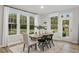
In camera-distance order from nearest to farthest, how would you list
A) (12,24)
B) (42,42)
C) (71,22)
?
(42,42), (71,22), (12,24)

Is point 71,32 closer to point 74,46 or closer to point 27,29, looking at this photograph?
point 74,46

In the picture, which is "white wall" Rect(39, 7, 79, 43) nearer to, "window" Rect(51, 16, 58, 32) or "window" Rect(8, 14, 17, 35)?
"window" Rect(51, 16, 58, 32)

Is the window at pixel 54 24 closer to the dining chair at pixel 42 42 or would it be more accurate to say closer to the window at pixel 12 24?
the dining chair at pixel 42 42

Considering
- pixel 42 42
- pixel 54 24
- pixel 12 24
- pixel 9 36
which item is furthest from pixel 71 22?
pixel 9 36

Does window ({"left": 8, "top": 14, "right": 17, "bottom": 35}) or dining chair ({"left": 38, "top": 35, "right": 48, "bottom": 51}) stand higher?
window ({"left": 8, "top": 14, "right": 17, "bottom": 35})

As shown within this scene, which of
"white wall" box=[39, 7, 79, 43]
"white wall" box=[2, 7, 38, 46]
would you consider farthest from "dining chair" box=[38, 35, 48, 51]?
"white wall" box=[2, 7, 38, 46]

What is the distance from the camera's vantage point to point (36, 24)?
4039 mm

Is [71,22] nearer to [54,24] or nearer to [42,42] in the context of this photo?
[54,24]

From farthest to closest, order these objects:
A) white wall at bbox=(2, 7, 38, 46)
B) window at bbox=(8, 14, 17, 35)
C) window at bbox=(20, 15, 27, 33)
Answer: window at bbox=(20, 15, 27, 33) → window at bbox=(8, 14, 17, 35) → white wall at bbox=(2, 7, 38, 46)

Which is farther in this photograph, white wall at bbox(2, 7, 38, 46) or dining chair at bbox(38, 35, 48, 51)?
white wall at bbox(2, 7, 38, 46)

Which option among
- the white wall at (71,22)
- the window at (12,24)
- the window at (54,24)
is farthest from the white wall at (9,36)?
the window at (54,24)

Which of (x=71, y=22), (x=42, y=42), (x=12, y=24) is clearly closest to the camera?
(x=42, y=42)

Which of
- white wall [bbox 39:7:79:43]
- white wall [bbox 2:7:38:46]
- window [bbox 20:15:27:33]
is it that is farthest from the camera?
window [bbox 20:15:27:33]
